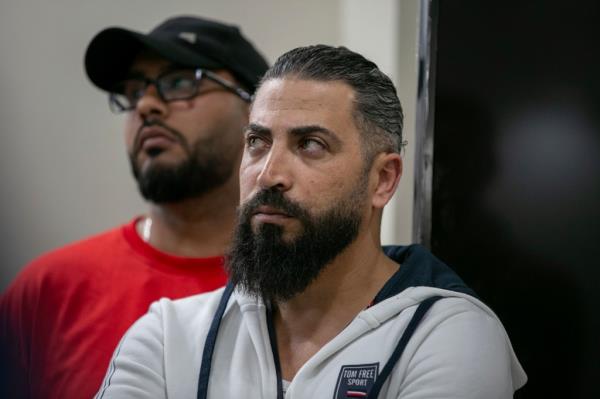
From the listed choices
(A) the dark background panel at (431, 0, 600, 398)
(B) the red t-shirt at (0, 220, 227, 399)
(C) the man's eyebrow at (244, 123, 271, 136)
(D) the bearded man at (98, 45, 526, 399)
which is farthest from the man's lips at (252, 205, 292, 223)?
(B) the red t-shirt at (0, 220, 227, 399)

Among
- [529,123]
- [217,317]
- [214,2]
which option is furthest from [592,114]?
[214,2]

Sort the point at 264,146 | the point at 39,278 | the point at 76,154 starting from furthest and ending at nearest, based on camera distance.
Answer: the point at 76,154 → the point at 39,278 → the point at 264,146

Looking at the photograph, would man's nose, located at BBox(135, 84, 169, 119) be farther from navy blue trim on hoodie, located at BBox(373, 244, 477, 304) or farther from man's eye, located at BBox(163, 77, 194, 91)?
navy blue trim on hoodie, located at BBox(373, 244, 477, 304)

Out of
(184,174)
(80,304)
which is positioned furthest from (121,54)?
(80,304)

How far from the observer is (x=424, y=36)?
3.99ft

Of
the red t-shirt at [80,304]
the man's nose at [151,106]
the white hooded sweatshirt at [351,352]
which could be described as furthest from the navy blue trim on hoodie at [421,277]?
the man's nose at [151,106]

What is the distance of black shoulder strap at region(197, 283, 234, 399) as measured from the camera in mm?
1017

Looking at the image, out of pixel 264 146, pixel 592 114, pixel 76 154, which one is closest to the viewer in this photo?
pixel 264 146

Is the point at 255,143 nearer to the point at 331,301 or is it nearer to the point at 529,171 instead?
the point at 331,301

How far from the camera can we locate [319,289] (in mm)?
1068

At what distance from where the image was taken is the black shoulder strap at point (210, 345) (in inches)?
40.0

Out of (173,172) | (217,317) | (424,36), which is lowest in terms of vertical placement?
(217,317)

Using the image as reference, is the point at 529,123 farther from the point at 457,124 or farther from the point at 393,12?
the point at 393,12

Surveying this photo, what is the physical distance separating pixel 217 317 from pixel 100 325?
0.41m
